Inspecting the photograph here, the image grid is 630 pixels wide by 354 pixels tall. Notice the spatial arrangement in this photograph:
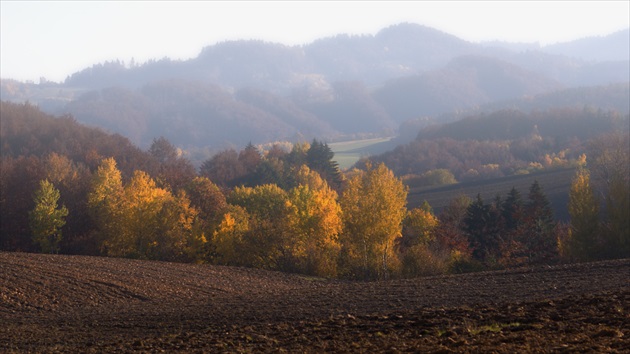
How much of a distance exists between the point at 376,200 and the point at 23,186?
4454cm

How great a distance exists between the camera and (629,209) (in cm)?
5956

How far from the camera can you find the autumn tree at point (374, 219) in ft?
183

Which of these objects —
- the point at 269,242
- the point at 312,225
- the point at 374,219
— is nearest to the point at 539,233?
the point at 374,219

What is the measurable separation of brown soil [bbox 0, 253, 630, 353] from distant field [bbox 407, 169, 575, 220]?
55528 mm

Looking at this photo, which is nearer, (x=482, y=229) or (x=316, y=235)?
(x=316, y=235)

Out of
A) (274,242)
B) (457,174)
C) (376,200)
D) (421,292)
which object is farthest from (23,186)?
(457,174)

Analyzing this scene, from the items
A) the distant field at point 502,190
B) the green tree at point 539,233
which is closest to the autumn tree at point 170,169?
the distant field at point 502,190

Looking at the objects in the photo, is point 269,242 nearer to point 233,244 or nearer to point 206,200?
point 233,244

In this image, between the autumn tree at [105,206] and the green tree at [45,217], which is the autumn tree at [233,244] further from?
the green tree at [45,217]

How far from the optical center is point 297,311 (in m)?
29.7

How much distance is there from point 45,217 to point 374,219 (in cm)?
3424

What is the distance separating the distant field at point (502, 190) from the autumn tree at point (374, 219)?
43.4 m

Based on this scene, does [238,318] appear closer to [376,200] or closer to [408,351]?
[408,351]

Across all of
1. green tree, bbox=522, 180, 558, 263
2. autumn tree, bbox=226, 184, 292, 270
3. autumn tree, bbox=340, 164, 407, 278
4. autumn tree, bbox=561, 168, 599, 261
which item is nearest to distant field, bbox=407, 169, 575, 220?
green tree, bbox=522, 180, 558, 263
